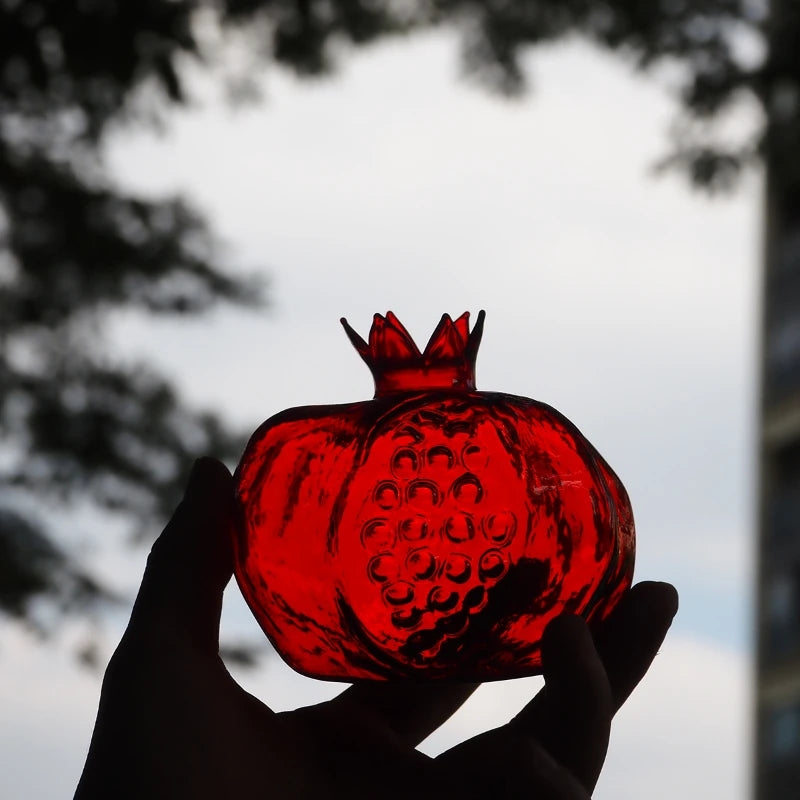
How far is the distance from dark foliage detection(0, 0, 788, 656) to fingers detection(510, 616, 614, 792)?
291cm

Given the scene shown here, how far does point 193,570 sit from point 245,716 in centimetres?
16

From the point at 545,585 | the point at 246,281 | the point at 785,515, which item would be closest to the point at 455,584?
the point at 545,585

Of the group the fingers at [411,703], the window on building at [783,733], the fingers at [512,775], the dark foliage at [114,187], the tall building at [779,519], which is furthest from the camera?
the tall building at [779,519]

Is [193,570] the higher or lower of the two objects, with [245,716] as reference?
higher

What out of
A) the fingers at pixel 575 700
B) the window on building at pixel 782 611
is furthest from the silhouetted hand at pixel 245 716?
the window on building at pixel 782 611

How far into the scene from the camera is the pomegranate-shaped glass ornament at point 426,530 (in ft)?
3.87

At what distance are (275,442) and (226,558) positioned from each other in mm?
132

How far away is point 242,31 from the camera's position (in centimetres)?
473

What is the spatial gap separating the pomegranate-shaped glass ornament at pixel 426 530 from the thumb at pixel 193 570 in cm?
3

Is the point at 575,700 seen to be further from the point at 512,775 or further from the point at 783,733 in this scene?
the point at 783,733

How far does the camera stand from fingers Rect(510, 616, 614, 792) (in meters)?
1.11

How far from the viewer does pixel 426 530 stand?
1.17 metres

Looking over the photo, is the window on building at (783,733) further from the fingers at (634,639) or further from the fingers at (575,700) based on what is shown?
the fingers at (575,700)

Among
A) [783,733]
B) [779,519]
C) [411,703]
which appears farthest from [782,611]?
[411,703]
